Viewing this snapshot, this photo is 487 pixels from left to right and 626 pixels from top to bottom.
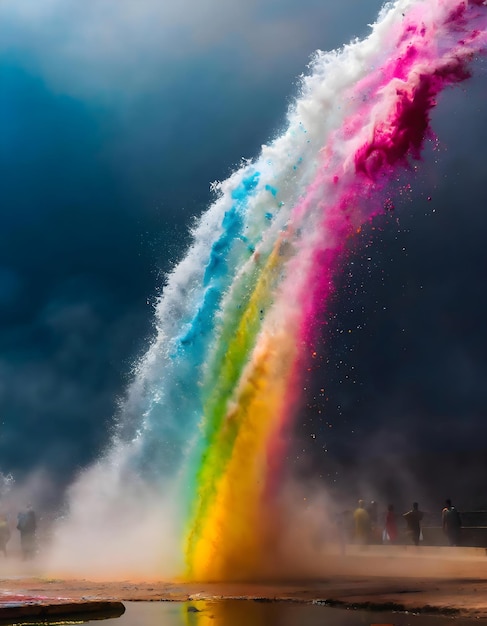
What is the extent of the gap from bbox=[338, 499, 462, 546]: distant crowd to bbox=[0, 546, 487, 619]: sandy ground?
184 cm

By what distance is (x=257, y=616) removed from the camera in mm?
11953

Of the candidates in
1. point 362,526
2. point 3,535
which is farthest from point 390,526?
point 3,535

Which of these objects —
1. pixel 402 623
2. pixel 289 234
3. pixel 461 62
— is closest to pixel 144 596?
pixel 402 623

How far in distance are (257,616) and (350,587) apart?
3428 millimetres

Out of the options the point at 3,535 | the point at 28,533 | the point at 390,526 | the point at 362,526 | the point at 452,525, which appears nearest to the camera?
the point at 452,525

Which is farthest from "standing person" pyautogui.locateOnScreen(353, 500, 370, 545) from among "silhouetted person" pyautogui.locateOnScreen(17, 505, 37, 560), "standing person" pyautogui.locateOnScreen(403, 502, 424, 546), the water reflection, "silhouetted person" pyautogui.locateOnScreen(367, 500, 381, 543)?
the water reflection

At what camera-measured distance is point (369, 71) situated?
20250 millimetres

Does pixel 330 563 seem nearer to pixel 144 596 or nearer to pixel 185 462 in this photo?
pixel 185 462

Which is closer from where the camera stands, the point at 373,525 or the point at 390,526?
the point at 390,526

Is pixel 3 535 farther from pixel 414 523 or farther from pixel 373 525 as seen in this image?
pixel 414 523

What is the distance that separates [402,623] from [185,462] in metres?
12.7

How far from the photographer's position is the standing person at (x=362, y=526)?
26109mm

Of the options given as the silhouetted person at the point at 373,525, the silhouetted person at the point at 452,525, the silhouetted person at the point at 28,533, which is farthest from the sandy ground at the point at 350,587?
the silhouetted person at the point at 28,533

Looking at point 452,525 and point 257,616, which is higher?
point 452,525
